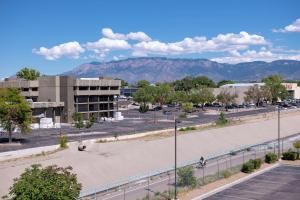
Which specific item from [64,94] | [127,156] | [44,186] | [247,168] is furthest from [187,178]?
[64,94]

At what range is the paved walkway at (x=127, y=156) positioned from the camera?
1875 inches

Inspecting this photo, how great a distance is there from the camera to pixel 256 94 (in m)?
174

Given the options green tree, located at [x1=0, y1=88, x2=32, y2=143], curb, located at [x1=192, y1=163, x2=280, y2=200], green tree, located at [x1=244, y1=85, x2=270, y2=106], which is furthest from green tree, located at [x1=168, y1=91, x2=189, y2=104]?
curb, located at [x1=192, y1=163, x2=280, y2=200]

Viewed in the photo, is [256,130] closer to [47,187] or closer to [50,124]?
[50,124]

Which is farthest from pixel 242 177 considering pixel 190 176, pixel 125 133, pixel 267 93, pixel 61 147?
pixel 267 93

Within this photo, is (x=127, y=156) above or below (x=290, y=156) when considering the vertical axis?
above

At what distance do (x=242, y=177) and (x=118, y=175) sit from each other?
1304cm

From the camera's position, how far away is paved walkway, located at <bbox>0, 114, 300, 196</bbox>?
156ft

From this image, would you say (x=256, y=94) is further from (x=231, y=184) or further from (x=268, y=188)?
(x=268, y=188)

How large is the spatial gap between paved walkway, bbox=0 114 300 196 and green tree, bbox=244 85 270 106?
86653 mm

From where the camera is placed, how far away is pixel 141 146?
62.5 metres

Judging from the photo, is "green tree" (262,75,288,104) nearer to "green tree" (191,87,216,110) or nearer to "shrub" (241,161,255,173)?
"green tree" (191,87,216,110)

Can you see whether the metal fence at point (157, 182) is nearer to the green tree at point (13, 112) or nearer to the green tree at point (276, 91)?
the green tree at point (13, 112)

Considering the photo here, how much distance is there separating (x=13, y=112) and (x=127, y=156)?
69.9 feet
